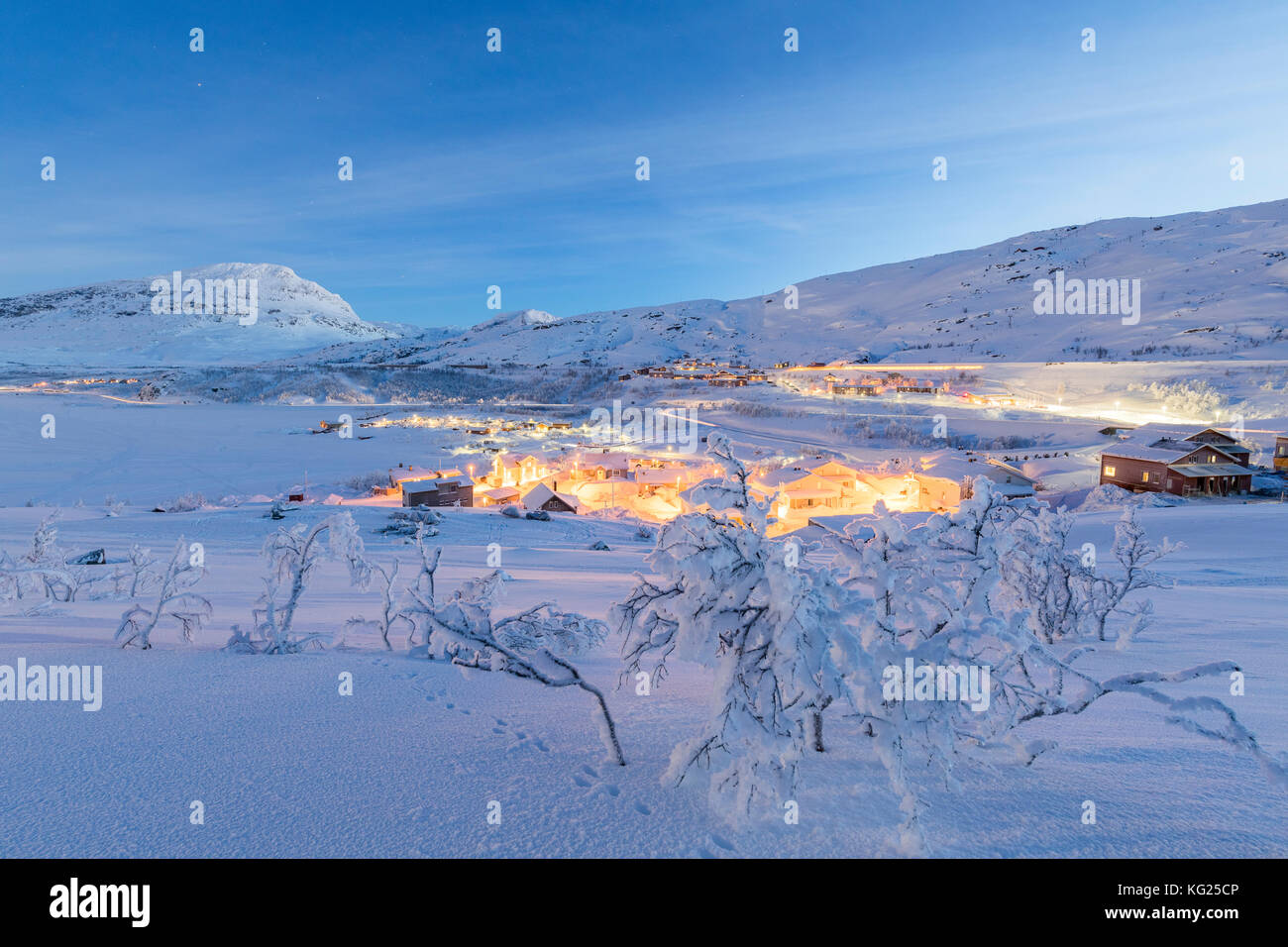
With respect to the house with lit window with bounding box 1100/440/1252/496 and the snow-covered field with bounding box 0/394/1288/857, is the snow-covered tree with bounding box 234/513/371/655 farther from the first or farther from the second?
the house with lit window with bounding box 1100/440/1252/496

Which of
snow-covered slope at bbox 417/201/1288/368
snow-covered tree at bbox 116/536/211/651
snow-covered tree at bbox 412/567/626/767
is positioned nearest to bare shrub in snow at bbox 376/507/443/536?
snow-covered tree at bbox 116/536/211/651

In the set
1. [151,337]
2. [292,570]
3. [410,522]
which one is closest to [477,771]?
[292,570]

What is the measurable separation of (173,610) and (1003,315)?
130 metres

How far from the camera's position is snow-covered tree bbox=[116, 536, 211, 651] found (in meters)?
5.19

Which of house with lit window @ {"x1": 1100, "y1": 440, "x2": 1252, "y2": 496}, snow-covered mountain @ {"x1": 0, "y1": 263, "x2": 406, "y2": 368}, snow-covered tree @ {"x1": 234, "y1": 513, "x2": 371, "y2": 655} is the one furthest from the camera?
snow-covered mountain @ {"x1": 0, "y1": 263, "x2": 406, "y2": 368}

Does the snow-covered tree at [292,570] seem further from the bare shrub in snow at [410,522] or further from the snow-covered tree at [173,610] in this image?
the bare shrub in snow at [410,522]

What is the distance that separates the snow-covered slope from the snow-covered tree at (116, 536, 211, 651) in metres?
91.7

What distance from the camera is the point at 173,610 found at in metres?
5.50

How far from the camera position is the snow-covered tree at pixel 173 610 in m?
5.19

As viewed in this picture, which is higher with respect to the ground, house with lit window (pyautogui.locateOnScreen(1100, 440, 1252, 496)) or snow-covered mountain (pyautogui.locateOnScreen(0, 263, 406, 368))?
snow-covered mountain (pyautogui.locateOnScreen(0, 263, 406, 368))

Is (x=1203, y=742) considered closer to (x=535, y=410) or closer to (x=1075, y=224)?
(x=535, y=410)

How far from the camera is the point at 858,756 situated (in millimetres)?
3312

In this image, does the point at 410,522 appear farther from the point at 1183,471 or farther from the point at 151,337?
the point at 151,337
